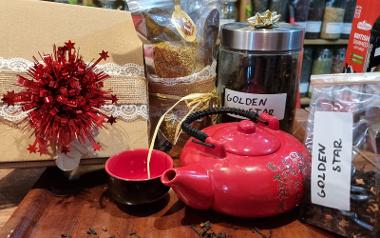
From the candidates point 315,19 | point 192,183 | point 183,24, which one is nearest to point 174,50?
point 183,24

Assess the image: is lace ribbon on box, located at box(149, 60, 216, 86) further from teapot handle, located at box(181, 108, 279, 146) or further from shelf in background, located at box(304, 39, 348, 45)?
shelf in background, located at box(304, 39, 348, 45)

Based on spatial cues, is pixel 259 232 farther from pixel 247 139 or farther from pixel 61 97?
pixel 61 97

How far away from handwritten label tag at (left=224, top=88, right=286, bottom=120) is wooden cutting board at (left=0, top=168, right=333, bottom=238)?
0.63ft

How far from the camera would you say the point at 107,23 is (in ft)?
2.11

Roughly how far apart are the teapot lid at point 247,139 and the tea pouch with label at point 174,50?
0.16 metres

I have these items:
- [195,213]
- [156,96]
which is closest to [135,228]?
[195,213]

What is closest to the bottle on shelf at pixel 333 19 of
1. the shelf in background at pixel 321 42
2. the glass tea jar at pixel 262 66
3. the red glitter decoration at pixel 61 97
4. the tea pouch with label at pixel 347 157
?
the shelf in background at pixel 321 42

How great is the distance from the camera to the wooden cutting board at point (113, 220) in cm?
50

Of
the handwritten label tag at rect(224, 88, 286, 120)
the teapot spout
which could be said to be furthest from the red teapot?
the handwritten label tag at rect(224, 88, 286, 120)

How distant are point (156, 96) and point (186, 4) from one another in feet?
0.60

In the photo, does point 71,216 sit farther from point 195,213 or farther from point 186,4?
point 186,4

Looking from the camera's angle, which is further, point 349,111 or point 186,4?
point 186,4

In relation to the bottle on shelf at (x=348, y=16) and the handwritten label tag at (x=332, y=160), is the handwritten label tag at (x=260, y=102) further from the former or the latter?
the bottle on shelf at (x=348, y=16)

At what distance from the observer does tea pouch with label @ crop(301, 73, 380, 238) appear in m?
0.47
